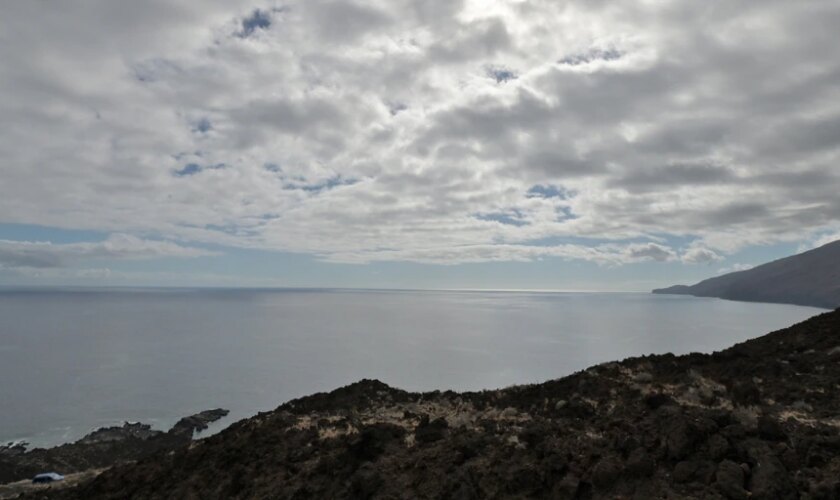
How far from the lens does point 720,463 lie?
44.4 feet

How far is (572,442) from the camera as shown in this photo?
1711cm

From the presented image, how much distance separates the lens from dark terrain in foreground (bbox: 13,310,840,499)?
1373 centimetres

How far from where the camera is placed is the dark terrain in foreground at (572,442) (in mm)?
13727

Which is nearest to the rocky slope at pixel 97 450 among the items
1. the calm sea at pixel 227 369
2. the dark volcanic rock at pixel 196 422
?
the dark volcanic rock at pixel 196 422

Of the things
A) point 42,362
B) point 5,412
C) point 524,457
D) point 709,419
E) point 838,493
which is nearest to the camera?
point 838,493

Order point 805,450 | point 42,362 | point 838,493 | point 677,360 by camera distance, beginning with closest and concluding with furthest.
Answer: point 838,493
point 805,450
point 677,360
point 42,362

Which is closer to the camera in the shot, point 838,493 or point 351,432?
point 838,493

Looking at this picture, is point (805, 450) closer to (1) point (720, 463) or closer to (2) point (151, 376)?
(1) point (720, 463)

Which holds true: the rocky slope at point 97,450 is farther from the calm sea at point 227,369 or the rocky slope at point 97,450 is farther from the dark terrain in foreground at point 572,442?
the dark terrain in foreground at point 572,442

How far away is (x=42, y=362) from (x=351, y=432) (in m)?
161

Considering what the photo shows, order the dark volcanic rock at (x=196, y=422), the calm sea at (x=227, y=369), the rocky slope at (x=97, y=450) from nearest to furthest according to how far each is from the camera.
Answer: the rocky slope at (x=97, y=450) < the dark volcanic rock at (x=196, y=422) < the calm sea at (x=227, y=369)

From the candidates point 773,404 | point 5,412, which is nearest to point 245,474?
point 773,404

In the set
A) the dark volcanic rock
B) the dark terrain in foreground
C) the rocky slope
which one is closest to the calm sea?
the dark volcanic rock

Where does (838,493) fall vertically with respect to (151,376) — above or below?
above
